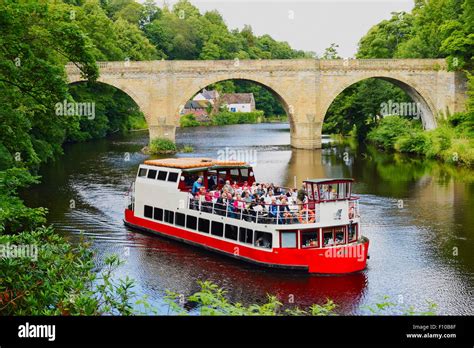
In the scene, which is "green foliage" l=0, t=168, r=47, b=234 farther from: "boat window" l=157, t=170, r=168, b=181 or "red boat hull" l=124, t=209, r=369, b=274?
"boat window" l=157, t=170, r=168, b=181

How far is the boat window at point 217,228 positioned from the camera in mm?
24984

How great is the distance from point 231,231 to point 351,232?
4.20 metres

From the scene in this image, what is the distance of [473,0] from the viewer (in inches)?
2320

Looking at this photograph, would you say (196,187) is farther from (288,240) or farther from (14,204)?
(14,204)

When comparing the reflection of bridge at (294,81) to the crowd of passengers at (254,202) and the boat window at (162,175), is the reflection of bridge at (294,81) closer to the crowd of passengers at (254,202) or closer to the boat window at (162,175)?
the boat window at (162,175)

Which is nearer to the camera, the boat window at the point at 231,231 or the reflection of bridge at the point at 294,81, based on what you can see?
the boat window at the point at 231,231

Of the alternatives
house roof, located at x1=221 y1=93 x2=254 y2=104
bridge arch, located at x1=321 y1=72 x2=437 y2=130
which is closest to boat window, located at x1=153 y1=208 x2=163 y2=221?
bridge arch, located at x1=321 y1=72 x2=437 y2=130

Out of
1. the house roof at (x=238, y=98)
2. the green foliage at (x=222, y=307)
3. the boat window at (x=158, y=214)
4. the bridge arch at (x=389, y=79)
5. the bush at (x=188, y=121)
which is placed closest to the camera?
the green foliage at (x=222, y=307)

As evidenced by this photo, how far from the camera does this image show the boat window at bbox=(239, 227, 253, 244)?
23828 millimetres

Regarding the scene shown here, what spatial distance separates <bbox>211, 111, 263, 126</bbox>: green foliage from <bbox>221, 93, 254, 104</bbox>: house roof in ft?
10.2

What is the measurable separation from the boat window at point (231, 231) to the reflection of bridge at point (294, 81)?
3803cm

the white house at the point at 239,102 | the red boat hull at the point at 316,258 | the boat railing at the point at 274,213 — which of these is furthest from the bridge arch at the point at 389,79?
the white house at the point at 239,102
